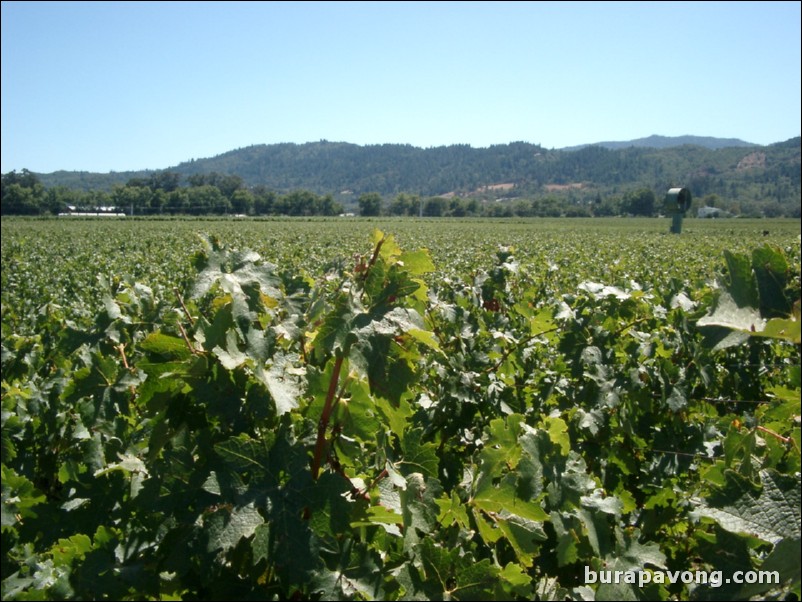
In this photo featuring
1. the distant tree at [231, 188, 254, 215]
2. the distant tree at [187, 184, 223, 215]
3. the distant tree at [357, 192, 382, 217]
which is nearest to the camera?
the distant tree at [187, 184, 223, 215]

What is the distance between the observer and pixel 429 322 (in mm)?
2846

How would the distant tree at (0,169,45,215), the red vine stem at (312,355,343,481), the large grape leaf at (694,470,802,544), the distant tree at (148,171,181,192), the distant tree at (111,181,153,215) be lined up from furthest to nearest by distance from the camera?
the distant tree at (148,171,181,192), the distant tree at (111,181,153,215), the distant tree at (0,169,45,215), the red vine stem at (312,355,343,481), the large grape leaf at (694,470,802,544)

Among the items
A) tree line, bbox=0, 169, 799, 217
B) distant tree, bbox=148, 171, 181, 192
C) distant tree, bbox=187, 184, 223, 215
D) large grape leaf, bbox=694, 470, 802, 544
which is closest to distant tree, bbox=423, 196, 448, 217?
tree line, bbox=0, 169, 799, 217

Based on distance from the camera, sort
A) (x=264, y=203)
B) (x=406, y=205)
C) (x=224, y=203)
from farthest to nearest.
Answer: (x=406, y=205) → (x=264, y=203) → (x=224, y=203)

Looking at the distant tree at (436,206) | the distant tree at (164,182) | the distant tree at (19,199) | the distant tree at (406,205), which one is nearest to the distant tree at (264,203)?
the distant tree at (164,182)

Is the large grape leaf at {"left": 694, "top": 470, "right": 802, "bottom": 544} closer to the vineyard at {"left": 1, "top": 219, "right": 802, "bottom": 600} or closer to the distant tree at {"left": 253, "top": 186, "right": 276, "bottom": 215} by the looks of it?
the vineyard at {"left": 1, "top": 219, "right": 802, "bottom": 600}

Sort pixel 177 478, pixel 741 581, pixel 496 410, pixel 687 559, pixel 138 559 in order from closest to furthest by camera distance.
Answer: pixel 741 581, pixel 177 478, pixel 138 559, pixel 687 559, pixel 496 410

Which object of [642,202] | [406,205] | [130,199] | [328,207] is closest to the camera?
[130,199]

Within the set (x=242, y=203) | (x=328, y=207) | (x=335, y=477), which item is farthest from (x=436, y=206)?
(x=335, y=477)

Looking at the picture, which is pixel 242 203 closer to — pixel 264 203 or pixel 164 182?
pixel 264 203

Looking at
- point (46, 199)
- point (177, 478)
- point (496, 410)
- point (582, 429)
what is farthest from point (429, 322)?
point (46, 199)

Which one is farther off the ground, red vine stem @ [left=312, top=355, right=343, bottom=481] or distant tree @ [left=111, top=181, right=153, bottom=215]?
distant tree @ [left=111, top=181, right=153, bottom=215]

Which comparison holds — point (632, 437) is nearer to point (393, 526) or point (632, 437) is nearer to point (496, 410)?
point (496, 410)

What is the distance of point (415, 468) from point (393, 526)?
0.15 metres
